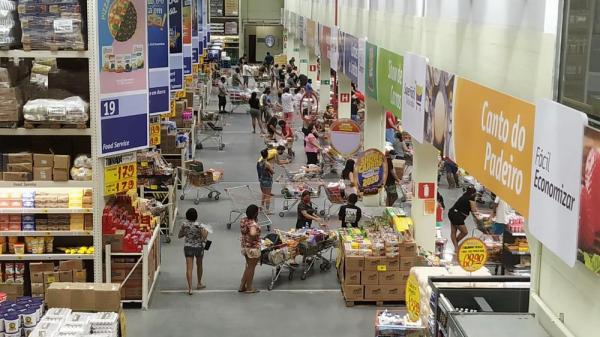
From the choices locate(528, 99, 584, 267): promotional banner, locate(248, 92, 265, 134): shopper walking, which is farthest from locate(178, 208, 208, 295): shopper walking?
locate(248, 92, 265, 134): shopper walking

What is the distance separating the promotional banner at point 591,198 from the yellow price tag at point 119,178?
750cm

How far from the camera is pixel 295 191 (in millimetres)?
18672

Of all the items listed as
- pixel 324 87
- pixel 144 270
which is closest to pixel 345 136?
pixel 144 270

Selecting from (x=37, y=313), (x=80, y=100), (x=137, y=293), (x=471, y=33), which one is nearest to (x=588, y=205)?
(x=471, y=33)

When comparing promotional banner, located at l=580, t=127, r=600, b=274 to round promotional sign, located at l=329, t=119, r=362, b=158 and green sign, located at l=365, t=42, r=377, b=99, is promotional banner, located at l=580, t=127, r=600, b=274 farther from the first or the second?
round promotional sign, located at l=329, t=119, r=362, b=158

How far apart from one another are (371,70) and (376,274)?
476 centimetres

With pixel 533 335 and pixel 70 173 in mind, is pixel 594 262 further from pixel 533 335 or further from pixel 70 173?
pixel 70 173

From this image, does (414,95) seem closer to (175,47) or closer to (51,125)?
(51,125)

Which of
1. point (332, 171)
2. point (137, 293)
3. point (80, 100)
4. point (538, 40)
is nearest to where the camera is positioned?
point (538, 40)

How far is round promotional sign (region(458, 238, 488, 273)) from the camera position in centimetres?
884

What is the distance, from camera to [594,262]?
543 cm

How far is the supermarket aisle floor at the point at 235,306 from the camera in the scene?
38.7 feet

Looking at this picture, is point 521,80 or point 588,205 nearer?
point 588,205

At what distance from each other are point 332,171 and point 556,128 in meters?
17.7
